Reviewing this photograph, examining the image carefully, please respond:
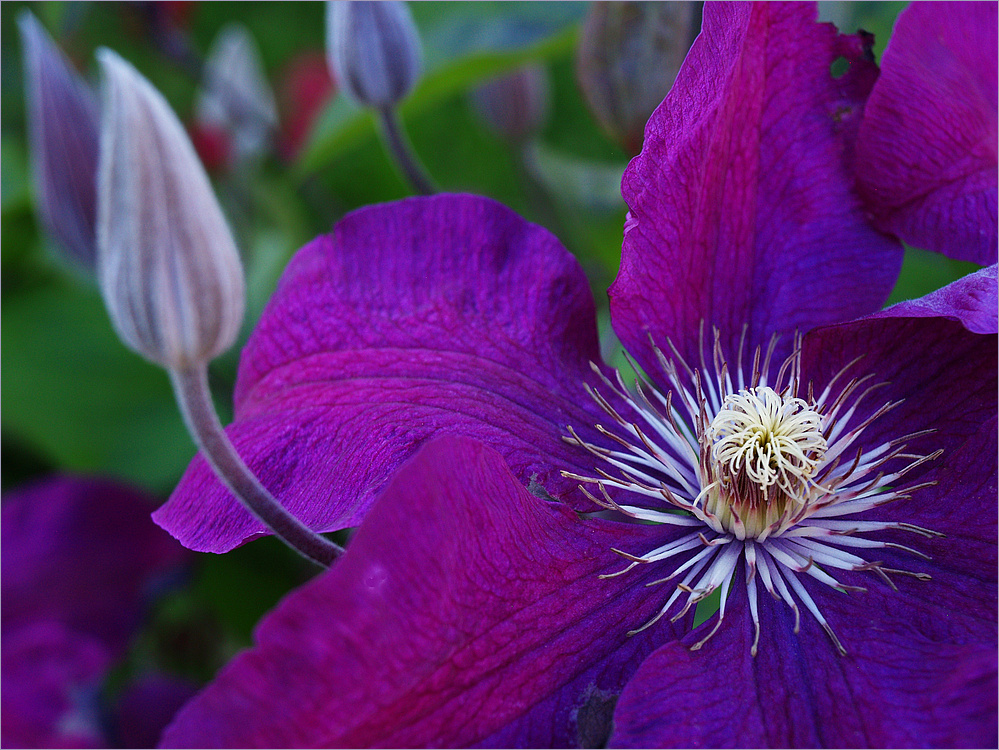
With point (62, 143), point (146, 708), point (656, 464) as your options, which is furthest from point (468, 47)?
point (146, 708)

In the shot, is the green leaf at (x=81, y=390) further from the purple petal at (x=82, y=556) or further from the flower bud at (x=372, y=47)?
the flower bud at (x=372, y=47)

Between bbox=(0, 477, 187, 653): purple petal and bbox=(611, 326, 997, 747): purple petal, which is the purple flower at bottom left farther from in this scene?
bbox=(611, 326, 997, 747): purple petal

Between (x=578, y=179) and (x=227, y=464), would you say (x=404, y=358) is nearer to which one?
(x=227, y=464)

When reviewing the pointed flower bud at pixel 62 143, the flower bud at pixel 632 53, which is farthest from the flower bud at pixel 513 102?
the pointed flower bud at pixel 62 143

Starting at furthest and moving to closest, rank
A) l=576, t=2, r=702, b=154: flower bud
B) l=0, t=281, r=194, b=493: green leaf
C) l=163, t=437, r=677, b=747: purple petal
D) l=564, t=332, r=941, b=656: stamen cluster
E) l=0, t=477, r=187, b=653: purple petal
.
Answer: l=0, t=281, r=194, b=493: green leaf, l=0, t=477, r=187, b=653: purple petal, l=576, t=2, r=702, b=154: flower bud, l=564, t=332, r=941, b=656: stamen cluster, l=163, t=437, r=677, b=747: purple petal

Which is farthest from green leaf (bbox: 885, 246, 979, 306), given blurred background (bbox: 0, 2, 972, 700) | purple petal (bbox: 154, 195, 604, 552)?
purple petal (bbox: 154, 195, 604, 552)

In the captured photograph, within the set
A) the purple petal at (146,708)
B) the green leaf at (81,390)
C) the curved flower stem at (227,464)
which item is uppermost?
the curved flower stem at (227,464)
